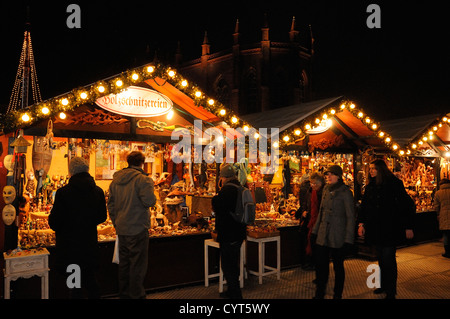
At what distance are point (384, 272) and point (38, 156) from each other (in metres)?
4.77

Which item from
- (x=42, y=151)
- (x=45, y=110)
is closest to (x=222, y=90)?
(x=42, y=151)

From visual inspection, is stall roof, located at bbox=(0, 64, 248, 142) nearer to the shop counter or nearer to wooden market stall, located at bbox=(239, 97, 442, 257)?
wooden market stall, located at bbox=(239, 97, 442, 257)

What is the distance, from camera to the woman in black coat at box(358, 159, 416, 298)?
448 cm

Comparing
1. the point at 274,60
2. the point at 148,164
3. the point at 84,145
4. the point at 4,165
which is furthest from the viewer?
the point at 274,60

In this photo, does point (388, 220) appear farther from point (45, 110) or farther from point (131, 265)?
point (45, 110)

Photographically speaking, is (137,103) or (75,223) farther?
(137,103)

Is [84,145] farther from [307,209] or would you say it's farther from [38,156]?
[307,209]

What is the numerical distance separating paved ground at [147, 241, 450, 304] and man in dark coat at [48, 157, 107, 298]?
1540 mm

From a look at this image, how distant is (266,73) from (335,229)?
28112 mm

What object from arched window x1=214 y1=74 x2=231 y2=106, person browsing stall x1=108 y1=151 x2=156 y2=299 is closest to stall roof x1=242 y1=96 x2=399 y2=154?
person browsing stall x1=108 y1=151 x2=156 y2=299

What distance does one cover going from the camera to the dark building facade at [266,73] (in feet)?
103

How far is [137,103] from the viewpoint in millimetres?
5676

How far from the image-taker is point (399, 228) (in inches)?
177

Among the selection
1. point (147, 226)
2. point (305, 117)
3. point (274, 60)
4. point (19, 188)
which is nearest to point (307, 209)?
point (305, 117)
